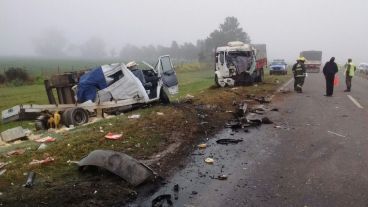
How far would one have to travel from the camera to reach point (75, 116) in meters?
12.4

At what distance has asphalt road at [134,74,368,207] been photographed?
5.59 metres

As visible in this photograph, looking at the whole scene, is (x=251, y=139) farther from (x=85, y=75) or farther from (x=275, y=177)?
(x=85, y=75)

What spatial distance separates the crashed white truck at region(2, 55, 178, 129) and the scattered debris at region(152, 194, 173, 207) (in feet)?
24.0

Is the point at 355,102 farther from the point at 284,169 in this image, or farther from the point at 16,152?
the point at 16,152

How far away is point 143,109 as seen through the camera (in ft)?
46.9

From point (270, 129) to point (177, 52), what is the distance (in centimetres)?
13879

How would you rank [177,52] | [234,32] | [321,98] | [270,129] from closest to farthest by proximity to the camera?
1. [270,129]
2. [321,98]
3. [234,32]
4. [177,52]

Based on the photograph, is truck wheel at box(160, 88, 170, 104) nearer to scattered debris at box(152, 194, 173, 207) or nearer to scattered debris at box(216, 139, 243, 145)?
scattered debris at box(216, 139, 243, 145)

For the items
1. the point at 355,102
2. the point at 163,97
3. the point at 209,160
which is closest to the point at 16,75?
the point at 163,97

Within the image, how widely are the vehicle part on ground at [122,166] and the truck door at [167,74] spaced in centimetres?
917

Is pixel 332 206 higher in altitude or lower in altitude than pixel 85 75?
lower

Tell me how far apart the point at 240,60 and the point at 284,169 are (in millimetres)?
17624

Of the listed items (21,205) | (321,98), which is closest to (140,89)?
(321,98)

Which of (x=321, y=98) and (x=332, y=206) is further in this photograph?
(x=321, y=98)
